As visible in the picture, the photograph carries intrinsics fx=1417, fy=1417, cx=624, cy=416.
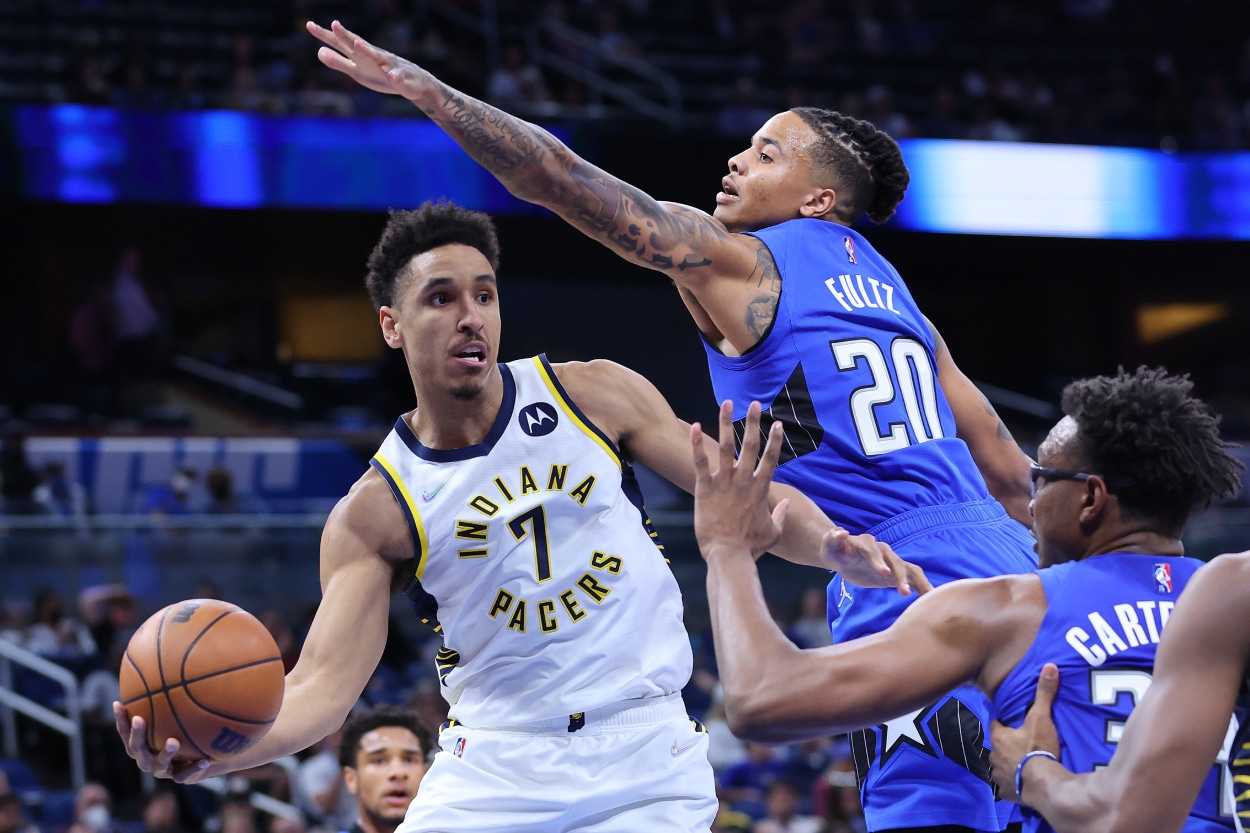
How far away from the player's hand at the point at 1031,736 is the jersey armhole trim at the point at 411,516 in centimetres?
170

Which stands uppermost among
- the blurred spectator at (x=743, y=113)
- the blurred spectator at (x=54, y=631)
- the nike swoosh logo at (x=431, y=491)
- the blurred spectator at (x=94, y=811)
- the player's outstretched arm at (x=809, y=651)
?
the blurred spectator at (x=743, y=113)

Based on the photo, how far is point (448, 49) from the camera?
1609cm

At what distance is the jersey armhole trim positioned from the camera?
389cm

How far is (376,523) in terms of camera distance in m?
3.92

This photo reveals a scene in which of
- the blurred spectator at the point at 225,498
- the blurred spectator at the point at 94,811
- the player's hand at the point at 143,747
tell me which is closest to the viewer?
the player's hand at the point at 143,747

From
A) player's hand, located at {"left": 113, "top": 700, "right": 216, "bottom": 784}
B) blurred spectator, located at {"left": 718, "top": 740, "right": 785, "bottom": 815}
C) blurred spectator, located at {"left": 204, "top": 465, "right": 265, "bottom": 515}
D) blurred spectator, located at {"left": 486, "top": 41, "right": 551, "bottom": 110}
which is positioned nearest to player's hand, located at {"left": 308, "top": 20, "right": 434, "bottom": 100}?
player's hand, located at {"left": 113, "top": 700, "right": 216, "bottom": 784}

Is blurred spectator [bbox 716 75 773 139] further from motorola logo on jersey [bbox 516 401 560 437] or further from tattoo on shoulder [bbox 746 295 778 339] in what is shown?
motorola logo on jersey [bbox 516 401 560 437]

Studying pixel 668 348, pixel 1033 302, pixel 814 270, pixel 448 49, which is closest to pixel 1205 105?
pixel 1033 302

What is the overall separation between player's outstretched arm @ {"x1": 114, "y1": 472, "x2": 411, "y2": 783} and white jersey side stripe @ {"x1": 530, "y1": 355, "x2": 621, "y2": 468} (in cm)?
56

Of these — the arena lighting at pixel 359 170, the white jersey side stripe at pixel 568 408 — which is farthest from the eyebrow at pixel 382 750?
the arena lighting at pixel 359 170

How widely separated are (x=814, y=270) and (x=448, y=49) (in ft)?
42.0

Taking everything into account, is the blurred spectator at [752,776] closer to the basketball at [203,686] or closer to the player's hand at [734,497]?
the basketball at [203,686]

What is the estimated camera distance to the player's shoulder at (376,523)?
3910mm

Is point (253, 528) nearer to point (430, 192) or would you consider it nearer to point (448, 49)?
point (430, 192)
